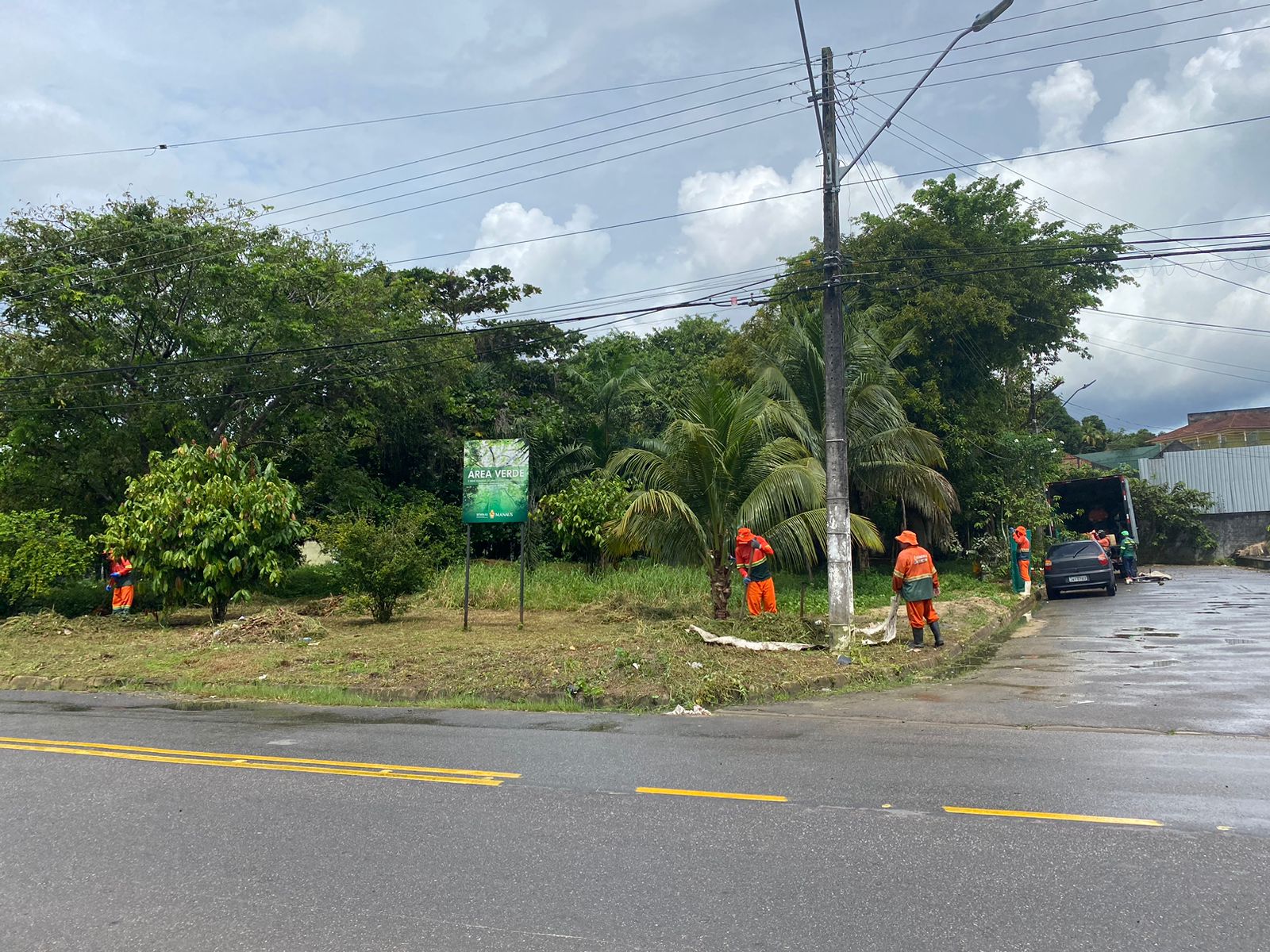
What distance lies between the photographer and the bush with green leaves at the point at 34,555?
2081 cm

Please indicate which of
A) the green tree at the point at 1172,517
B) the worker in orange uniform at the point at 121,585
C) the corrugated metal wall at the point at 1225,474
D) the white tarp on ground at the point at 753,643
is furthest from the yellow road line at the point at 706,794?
the corrugated metal wall at the point at 1225,474

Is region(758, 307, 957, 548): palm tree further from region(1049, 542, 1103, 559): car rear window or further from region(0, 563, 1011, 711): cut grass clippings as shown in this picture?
region(0, 563, 1011, 711): cut grass clippings

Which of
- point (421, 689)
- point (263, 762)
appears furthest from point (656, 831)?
point (421, 689)

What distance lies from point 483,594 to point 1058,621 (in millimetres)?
12002

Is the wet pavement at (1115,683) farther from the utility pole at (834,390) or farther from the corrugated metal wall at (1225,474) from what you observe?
the corrugated metal wall at (1225,474)

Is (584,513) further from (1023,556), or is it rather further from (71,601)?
(71,601)

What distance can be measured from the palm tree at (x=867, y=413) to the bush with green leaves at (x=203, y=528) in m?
12.4

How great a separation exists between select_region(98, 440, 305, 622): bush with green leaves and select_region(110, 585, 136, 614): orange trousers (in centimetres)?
149

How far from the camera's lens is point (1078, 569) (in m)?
24.7

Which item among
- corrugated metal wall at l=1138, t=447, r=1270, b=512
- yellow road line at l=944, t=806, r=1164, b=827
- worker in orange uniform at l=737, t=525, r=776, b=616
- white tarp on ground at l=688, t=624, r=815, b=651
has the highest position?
corrugated metal wall at l=1138, t=447, r=1270, b=512

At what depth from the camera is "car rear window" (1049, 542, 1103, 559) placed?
82.1ft

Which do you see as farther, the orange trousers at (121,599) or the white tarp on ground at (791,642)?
the orange trousers at (121,599)

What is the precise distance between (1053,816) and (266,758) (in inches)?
240

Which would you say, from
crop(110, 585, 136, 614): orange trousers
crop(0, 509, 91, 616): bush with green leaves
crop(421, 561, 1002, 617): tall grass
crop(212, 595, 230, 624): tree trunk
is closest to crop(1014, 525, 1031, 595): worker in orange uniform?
crop(421, 561, 1002, 617): tall grass
